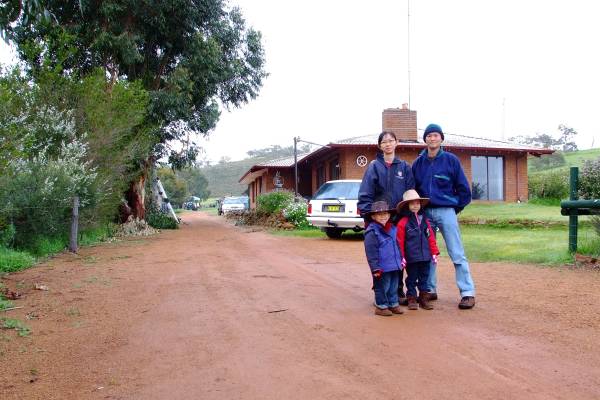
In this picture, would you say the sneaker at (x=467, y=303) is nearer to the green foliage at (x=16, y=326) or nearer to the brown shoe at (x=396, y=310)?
the brown shoe at (x=396, y=310)

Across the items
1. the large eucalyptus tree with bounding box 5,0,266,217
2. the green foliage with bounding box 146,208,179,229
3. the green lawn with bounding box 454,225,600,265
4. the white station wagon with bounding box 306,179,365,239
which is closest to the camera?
the green lawn with bounding box 454,225,600,265

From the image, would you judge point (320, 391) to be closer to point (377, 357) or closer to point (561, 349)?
point (377, 357)

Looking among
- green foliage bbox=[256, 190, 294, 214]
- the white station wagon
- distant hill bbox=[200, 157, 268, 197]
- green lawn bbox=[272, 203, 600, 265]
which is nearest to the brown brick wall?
green foliage bbox=[256, 190, 294, 214]

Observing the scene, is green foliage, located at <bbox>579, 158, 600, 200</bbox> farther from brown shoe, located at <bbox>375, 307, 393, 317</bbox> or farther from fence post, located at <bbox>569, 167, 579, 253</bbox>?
brown shoe, located at <bbox>375, 307, 393, 317</bbox>

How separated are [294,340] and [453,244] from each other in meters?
2.11

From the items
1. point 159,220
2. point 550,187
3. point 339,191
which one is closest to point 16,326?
point 339,191

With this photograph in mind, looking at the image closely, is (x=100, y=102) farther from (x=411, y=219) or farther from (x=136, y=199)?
(x=411, y=219)

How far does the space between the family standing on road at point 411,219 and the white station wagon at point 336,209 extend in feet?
24.3

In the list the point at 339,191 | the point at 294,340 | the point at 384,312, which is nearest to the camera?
the point at 294,340

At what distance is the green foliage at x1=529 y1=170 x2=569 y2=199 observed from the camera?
23359mm

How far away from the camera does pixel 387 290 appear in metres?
5.02

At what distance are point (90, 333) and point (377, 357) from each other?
2.43m

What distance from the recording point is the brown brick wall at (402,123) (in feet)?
73.4

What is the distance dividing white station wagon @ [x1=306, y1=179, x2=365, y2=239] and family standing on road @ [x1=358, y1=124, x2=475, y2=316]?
7.41m
